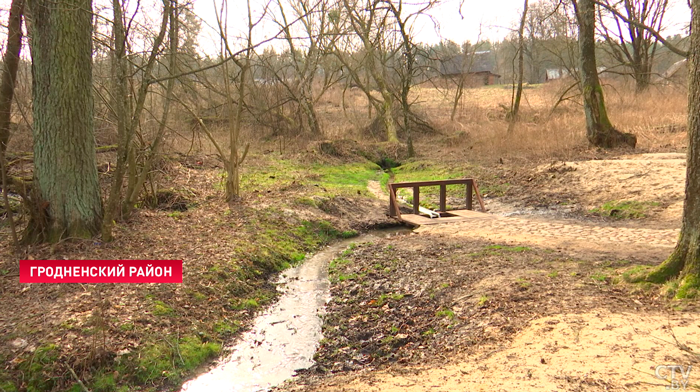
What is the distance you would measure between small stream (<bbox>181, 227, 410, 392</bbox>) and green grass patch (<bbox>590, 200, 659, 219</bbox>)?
7.17 meters

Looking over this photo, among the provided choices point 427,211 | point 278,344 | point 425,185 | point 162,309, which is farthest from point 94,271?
point 427,211

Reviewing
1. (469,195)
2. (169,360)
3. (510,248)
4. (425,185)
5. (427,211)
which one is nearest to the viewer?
(169,360)

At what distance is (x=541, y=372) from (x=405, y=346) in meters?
2.02

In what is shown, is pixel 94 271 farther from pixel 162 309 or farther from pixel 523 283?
pixel 523 283

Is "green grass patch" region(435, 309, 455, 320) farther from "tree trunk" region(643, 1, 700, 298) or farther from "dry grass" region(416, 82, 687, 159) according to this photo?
"dry grass" region(416, 82, 687, 159)

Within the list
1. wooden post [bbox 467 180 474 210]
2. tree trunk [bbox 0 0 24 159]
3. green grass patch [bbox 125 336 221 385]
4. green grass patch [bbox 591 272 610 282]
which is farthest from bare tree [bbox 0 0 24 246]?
wooden post [bbox 467 180 474 210]

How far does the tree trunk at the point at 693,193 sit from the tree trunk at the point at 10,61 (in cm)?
976

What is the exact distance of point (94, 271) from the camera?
656cm

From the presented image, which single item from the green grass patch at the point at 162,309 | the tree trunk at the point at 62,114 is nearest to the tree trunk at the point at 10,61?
the tree trunk at the point at 62,114

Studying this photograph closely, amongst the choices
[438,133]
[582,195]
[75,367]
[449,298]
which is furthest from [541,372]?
[438,133]

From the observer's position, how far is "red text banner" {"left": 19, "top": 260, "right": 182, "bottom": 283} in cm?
648

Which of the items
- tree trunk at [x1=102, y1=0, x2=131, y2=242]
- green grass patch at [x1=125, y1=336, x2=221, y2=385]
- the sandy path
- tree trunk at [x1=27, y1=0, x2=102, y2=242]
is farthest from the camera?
tree trunk at [x1=102, y1=0, x2=131, y2=242]

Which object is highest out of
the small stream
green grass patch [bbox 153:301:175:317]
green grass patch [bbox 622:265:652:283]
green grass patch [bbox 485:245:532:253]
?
green grass patch [bbox 622:265:652:283]

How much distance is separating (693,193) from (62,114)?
336 inches
